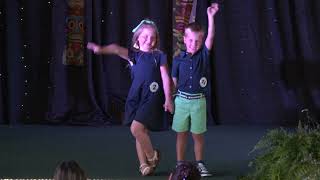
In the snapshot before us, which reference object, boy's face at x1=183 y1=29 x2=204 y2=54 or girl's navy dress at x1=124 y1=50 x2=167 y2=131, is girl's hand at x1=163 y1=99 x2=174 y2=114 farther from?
boy's face at x1=183 y1=29 x2=204 y2=54

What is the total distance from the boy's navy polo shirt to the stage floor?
681 millimetres

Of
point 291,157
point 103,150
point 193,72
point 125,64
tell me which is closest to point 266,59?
point 125,64

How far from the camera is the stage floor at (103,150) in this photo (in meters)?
4.54

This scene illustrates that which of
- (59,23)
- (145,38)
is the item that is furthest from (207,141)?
(59,23)

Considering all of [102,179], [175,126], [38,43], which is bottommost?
[102,179]

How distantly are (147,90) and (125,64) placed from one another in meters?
2.46

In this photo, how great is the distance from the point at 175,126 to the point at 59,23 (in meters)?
2.82

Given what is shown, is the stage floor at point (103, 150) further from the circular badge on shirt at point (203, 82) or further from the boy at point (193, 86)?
the circular badge on shirt at point (203, 82)

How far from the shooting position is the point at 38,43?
22.3ft

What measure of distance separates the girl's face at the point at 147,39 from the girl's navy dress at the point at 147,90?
0.13 ft

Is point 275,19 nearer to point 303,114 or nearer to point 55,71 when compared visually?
point 303,114

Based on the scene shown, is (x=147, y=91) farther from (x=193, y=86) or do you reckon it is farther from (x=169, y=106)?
(x=193, y=86)

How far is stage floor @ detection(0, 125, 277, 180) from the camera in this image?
4.54 m

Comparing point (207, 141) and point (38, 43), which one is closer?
point (207, 141)
